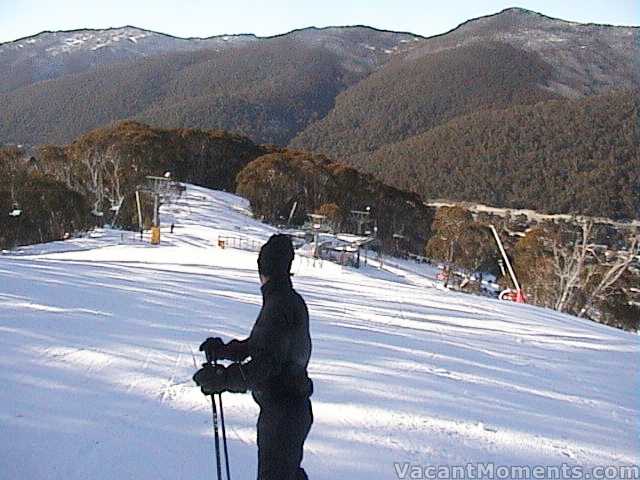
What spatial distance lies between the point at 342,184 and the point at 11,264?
112 ft

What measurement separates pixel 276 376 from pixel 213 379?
0.74 ft

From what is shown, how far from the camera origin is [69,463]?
3240mm

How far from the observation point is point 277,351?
228cm

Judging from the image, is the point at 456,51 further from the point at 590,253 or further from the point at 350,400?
the point at 350,400

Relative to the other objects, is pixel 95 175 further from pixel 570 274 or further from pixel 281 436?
pixel 281 436

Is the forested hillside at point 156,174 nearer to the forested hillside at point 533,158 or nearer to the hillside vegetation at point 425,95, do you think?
the forested hillside at point 533,158

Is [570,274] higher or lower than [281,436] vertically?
lower

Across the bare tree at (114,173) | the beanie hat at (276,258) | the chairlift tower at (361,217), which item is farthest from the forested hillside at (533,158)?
the beanie hat at (276,258)

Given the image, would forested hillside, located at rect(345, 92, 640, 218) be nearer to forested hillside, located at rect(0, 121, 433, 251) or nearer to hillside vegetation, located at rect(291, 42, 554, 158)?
hillside vegetation, located at rect(291, 42, 554, 158)

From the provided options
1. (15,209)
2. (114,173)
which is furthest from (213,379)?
(114,173)

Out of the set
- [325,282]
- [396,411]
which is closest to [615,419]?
[396,411]

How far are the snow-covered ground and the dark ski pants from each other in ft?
3.34

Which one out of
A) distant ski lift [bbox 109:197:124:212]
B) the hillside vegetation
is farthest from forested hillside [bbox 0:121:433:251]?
the hillside vegetation

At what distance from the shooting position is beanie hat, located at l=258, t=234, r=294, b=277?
2.43m
